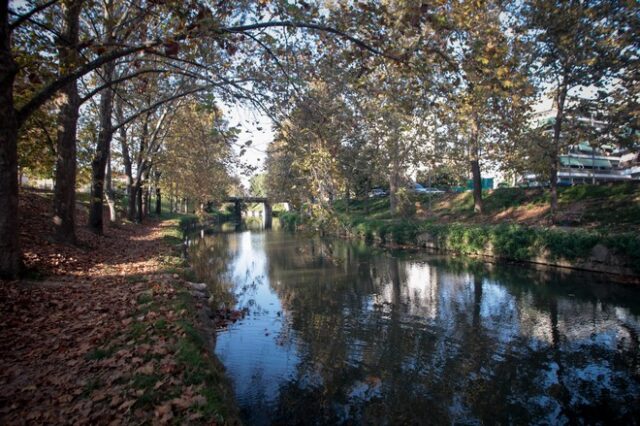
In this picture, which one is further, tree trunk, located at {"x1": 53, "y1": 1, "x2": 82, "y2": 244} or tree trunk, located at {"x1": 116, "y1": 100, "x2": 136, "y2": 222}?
tree trunk, located at {"x1": 116, "y1": 100, "x2": 136, "y2": 222}

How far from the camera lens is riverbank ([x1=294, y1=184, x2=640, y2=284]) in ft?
52.8

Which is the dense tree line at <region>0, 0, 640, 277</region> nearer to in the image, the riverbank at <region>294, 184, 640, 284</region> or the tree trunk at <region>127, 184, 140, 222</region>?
the riverbank at <region>294, 184, 640, 284</region>

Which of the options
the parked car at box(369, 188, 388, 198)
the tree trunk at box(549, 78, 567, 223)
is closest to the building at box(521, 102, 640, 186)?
the tree trunk at box(549, 78, 567, 223)

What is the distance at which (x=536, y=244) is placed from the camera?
63.3 feet

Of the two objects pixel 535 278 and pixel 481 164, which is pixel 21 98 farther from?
pixel 481 164

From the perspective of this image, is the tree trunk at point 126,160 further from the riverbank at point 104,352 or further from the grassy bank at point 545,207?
the grassy bank at point 545,207

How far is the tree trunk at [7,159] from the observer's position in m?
7.79

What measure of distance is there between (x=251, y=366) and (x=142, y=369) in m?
3.32

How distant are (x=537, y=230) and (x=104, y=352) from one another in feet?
63.9

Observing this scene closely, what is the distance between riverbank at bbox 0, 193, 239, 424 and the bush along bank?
362 centimetres

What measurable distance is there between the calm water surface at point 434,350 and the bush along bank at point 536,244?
1080mm

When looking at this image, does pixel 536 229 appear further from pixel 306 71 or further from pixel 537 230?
pixel 306 71

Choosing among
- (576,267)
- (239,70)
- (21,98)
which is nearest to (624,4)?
(576,267)

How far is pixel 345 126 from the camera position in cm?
862
